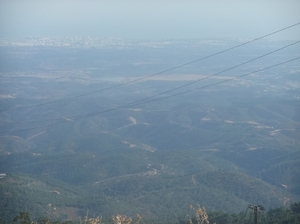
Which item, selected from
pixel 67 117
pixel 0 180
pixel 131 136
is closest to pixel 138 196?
pixel 0 180

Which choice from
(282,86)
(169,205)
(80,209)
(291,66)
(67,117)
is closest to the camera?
(80,209)

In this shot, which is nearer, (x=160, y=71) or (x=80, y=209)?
(x=80, y=209)

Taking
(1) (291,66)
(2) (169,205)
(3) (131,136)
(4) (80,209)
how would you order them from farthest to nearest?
(1) (291,66) < (3) (131,136) < (2) (169,205) < (4) (80,209)

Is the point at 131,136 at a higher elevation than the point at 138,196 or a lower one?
lower

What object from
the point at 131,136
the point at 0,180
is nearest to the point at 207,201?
the point at 0,180

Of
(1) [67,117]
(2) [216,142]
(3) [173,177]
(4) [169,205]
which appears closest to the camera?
(4) [169,205]

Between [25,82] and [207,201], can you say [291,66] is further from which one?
[207,201]

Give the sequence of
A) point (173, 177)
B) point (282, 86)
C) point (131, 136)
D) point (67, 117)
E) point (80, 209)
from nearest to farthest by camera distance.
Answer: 1. point (80, 209)
2. point (173, 177)
3. point (131, 136)
4. point (67, 117)
5. point (282, 86)

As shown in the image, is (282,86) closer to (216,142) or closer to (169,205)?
(216,142)

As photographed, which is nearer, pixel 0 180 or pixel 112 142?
pixel 0 180
